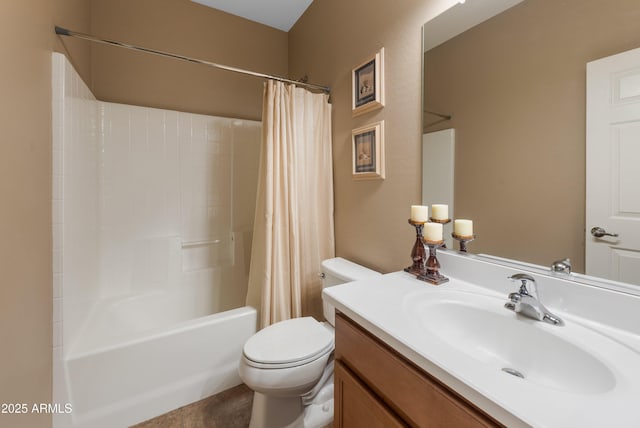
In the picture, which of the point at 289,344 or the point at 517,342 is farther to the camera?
the point at 289,344

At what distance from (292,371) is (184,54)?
238 cm

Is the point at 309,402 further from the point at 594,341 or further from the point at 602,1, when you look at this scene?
the point at 602,1

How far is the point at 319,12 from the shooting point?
1894mm

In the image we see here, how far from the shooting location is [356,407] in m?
0.75

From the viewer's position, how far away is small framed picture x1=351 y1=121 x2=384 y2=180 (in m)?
1.36

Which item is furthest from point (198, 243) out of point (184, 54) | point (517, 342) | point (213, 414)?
point (517, 342)

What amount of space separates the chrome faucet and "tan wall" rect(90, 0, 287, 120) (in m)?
2.27

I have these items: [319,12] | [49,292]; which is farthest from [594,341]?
[319,12]

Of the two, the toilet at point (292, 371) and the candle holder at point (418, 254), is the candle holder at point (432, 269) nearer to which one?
the candle holder at point (418, 254)

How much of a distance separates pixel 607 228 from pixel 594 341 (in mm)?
313

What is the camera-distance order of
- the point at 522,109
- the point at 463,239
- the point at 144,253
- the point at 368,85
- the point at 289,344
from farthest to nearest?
the point at 144,253 → the point at 368,85 → the point at 289,344 → the point at 463,239 → the point at 522,109

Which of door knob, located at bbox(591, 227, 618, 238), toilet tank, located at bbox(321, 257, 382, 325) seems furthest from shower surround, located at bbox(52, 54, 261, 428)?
door knob, located at bbox(591, 227, 618, 238)

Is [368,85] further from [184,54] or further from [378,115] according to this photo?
[184,54]

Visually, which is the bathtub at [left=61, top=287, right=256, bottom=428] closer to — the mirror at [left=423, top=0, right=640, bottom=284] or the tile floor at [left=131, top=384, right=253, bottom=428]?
the tile floor at [left=131, top=384, right=253, bottom=428]
